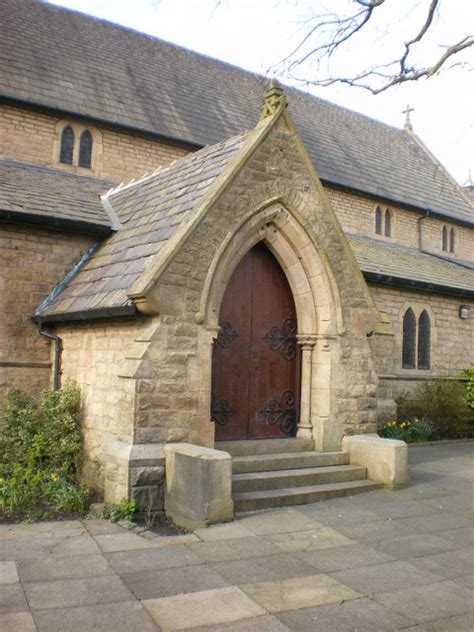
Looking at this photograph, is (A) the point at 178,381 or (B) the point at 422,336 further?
(B) the point at 422,336

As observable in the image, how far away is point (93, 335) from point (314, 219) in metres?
3.31

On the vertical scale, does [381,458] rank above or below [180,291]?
below

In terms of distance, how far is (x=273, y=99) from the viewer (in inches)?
312

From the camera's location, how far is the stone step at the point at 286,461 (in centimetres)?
718

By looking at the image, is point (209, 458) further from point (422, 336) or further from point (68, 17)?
point (68, 17)

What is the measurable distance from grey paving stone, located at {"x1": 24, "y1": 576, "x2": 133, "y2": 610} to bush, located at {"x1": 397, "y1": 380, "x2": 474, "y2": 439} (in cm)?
1016

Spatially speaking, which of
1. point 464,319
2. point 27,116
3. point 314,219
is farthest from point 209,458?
point 464,319

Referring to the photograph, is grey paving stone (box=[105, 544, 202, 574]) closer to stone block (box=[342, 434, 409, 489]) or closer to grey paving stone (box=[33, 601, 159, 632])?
grey paving stone (box=[33, 601, 159, 632])

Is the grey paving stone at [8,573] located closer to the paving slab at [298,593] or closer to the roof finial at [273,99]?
the paving slab at [298,593]

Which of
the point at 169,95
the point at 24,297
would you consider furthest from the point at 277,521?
the point at 169,95

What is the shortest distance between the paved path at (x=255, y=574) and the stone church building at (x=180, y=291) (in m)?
0.84

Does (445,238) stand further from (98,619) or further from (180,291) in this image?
(98,619)

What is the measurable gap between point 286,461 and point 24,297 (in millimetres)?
4597

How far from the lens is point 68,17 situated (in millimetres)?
17000
